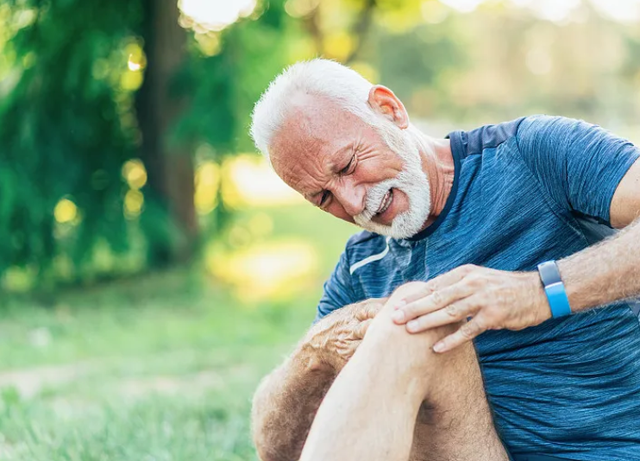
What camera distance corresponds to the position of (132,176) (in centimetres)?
847

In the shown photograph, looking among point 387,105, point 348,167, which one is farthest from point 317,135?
point 387,105

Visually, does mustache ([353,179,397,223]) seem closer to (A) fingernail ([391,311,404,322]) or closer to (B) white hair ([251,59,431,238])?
(B) white hair ([251,59,431,238])

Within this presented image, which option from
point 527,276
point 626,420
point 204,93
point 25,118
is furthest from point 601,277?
point 25,118

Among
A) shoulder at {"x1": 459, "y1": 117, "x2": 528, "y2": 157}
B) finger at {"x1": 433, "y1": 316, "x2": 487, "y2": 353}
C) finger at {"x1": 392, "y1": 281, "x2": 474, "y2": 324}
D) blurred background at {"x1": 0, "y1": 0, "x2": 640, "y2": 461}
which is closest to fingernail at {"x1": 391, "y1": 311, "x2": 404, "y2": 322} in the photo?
finger at {"x1": 392, "y1": 281, "x2": 474, "y2": 324}

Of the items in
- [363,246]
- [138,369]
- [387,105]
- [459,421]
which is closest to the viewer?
[459,421]

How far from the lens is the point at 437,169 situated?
249 centimetres

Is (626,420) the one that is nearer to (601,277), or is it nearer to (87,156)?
(601,277)

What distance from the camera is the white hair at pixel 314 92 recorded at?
249 cm

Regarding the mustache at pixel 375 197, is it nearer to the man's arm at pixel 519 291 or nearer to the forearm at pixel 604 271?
the man's arm at pixel 519 291

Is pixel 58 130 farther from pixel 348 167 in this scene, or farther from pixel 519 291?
pixel 519 291

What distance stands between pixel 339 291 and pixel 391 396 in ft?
2.93

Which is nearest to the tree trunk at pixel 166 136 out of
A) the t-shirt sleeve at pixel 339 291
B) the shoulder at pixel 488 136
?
the t-shirt sleeve at pixel 339 291

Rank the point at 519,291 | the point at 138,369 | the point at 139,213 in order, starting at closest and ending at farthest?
the point at 519,291, the point at 138,369, the point at 139,213

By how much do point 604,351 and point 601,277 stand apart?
1.04 feet
